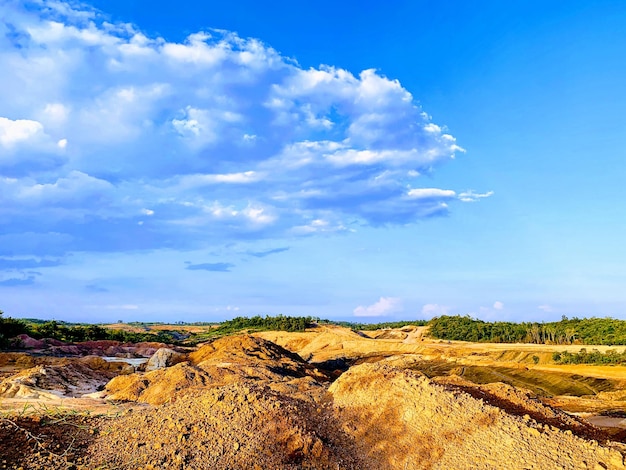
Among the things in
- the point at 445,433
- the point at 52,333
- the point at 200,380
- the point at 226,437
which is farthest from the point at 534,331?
the point at 52,333

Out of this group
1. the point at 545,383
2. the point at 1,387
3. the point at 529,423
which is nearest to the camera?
the point at 529,423

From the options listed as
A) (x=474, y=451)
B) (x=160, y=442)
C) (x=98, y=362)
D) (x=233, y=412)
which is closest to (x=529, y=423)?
(x=474, y=451)

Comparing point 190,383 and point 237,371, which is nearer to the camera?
point 190,383

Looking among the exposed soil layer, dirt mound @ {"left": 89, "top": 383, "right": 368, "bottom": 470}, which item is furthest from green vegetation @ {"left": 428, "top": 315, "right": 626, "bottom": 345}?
the exposed soil layer

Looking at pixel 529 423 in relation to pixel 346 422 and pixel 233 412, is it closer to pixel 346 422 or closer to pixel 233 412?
pixel 346 422

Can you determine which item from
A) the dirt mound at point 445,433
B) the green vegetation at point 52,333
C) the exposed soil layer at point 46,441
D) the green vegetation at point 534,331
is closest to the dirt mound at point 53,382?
the exposed soil layer at point 46,441

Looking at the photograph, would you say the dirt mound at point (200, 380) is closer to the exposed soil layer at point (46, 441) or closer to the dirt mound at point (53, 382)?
the dirt mound at point (53, 382)

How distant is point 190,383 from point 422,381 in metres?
7.42

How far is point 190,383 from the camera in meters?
13.2

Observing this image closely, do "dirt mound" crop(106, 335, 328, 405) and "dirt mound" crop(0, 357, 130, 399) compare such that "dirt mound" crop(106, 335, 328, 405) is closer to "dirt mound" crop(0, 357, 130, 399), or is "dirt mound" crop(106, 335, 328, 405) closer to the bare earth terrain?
the bare earth terrain

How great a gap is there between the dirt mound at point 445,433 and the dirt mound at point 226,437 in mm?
511

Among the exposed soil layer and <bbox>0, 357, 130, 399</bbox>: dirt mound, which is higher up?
the exposed soil layer

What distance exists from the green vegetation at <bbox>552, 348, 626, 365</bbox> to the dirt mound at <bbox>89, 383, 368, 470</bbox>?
23.7 meters

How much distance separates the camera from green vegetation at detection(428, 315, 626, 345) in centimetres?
3422
